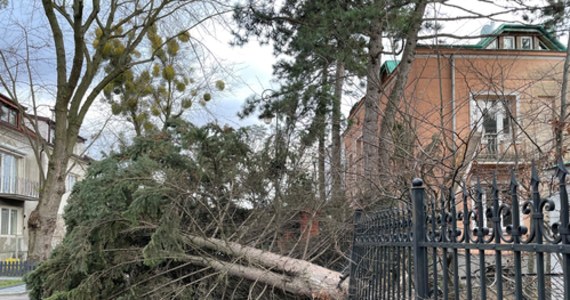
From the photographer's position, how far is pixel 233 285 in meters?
6.79

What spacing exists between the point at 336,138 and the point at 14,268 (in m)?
13.3

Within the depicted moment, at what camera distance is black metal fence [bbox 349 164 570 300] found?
132 cm

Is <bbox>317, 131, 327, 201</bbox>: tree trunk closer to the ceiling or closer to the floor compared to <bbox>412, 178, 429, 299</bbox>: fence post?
closer to the ceiling

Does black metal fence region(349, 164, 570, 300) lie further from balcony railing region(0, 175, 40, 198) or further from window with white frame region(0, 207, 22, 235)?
window with white frame region(0, 207, 22, 235)

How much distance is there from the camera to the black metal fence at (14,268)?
56.2 ft

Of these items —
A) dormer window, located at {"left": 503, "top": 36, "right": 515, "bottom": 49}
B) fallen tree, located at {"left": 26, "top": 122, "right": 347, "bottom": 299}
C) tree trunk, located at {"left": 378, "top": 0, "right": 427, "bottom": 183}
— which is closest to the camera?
tree trunk, located at {"left": 378, "top": 0, "right": 427, "bottom": 183}

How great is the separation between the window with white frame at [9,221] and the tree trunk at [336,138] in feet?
76.1

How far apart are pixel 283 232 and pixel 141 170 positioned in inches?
82.9

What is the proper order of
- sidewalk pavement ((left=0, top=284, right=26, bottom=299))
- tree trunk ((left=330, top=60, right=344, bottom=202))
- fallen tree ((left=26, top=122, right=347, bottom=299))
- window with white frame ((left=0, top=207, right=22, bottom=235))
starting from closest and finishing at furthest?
fallen tree ((left=26, top=122, right=347, bottom=299)), tree trunk ((left=330, top=60, right=344, bottom=202)), sidewalk pavement ((left=0, top=284, right=26, bottom=299)), window with white frame ((left=0, top=207, right=22, bottom=235))

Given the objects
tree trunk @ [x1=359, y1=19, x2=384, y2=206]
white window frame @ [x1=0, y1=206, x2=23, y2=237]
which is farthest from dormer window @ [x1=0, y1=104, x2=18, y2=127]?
tree trunk @ [x1=359, y1=19, x2=384, y2=206]

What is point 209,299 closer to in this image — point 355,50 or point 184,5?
point 355,50

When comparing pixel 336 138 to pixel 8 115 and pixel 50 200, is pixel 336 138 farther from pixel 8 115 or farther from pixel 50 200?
pixel 8 115

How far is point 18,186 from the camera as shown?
2750 cm

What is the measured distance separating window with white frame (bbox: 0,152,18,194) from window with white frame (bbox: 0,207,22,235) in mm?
1409
